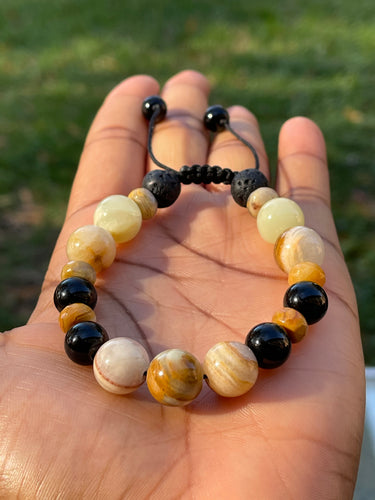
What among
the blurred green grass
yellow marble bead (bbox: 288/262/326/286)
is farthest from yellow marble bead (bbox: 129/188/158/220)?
the blurred green grass

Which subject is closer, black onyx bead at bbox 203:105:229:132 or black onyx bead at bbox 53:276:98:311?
black onyx bead at bbox 53:276:98:311

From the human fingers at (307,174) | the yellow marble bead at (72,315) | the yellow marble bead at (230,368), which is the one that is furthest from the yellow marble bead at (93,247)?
the human fingers at (307,174)

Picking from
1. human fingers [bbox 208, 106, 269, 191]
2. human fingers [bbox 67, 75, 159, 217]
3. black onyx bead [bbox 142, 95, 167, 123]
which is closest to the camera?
human fingers [bbox 67, 75, 159, 217]

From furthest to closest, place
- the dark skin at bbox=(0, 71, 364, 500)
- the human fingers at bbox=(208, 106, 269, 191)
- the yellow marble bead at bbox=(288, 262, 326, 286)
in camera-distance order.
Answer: the human fingers at bbox=(208, 106, 269, 191)
the yellow marble bead at bbox=(288, 262, 326, 286)
the dark skin at bbox=(0, 71, 364, 500)

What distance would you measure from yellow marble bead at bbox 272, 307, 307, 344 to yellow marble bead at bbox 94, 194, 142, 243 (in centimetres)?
58

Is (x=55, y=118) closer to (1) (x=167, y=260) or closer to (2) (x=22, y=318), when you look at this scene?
(2) (x=22, y=318)

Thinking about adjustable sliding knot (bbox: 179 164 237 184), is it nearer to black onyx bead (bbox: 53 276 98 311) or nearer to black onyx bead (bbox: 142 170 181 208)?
black onyx bead (bbox: 142 170 181 208)

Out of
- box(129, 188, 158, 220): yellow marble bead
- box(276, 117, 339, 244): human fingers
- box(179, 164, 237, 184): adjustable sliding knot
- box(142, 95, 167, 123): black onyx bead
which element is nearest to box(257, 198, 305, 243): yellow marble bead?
box(276, 117, 339, 244): human fingers

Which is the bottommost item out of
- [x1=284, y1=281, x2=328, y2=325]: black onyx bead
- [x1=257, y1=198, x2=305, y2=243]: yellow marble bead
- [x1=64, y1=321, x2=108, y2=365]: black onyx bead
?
[x1=64, y1=321, x2=108, y2=365]: black onyx bead

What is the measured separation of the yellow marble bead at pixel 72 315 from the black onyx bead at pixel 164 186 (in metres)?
0.57

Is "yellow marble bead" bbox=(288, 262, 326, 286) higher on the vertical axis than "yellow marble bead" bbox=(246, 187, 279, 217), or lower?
lower

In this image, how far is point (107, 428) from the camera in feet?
3.78

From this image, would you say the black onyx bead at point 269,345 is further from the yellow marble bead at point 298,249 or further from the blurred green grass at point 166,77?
the blurred green grass at point 166,77

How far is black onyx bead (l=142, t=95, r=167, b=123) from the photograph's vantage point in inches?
86.7
